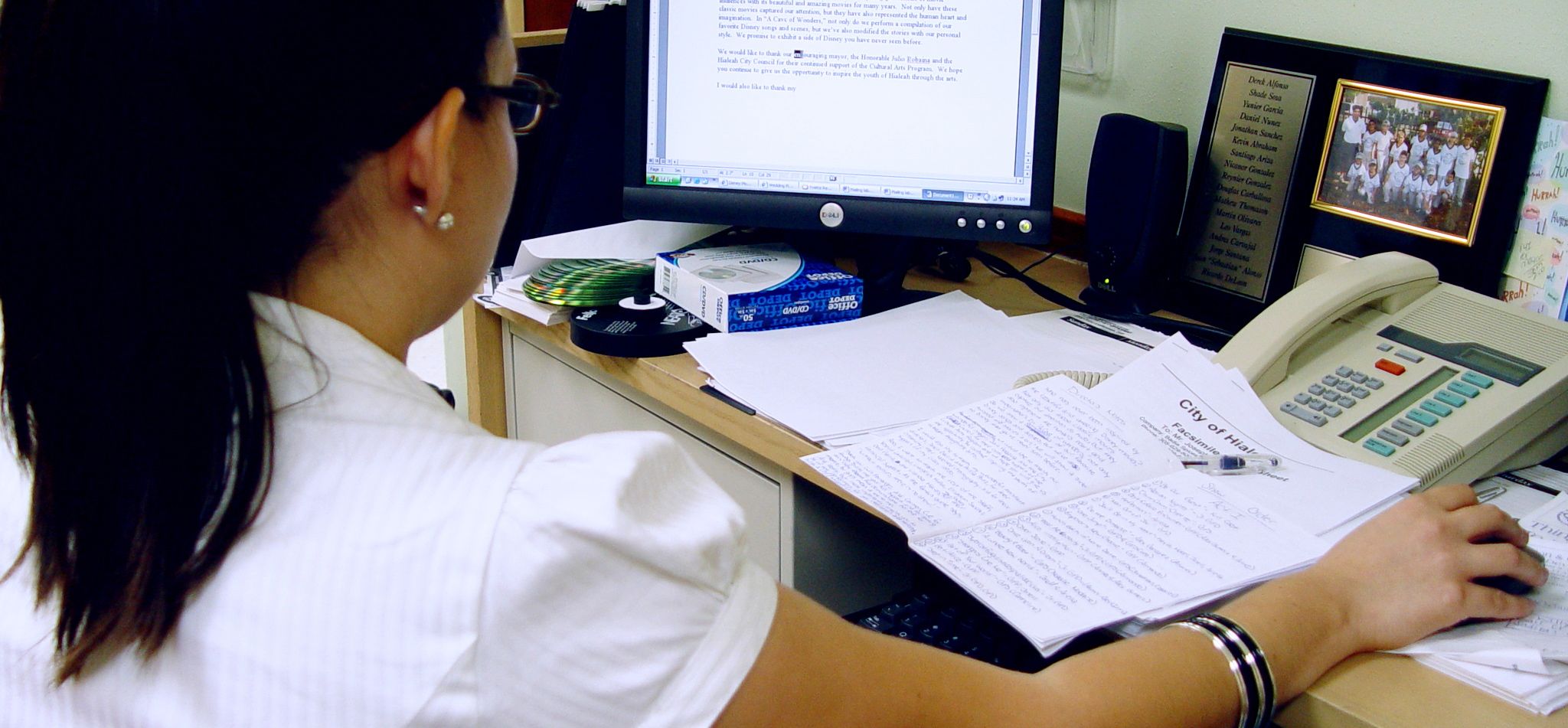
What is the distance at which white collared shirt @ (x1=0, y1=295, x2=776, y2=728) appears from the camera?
21.7 inches

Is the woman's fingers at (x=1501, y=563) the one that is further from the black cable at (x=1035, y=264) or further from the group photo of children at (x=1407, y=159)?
the black cable at (x=1035, y=264)

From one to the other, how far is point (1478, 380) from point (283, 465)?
0.90 metres

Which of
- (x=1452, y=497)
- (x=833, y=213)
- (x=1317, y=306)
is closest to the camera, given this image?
(x=1452, y=497)

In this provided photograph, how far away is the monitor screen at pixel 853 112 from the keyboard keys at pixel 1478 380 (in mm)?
478

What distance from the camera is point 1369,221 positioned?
1316 mm

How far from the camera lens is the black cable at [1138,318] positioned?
1351 millimetres

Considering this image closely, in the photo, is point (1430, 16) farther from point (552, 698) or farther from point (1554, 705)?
point (552, 698)

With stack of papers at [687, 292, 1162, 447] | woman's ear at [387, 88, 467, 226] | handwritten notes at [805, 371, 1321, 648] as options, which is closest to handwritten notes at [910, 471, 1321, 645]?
handwritten notes at [805, 371, 1321, 648]

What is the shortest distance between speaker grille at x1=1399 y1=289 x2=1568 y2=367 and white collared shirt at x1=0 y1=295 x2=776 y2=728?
77 centimetres

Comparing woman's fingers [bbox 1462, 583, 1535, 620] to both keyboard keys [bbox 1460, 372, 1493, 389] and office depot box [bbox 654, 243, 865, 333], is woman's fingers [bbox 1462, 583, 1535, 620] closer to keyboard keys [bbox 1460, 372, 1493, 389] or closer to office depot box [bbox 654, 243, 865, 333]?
keyboard keys [bbox 1460, 372, 1493, 389]

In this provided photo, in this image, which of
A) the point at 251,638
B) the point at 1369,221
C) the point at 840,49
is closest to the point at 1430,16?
the point at 1369,221

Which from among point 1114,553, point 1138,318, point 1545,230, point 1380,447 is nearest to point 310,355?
point 1114,553

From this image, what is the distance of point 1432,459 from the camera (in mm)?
982

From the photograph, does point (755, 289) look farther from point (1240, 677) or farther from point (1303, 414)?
point (1240, 677)
